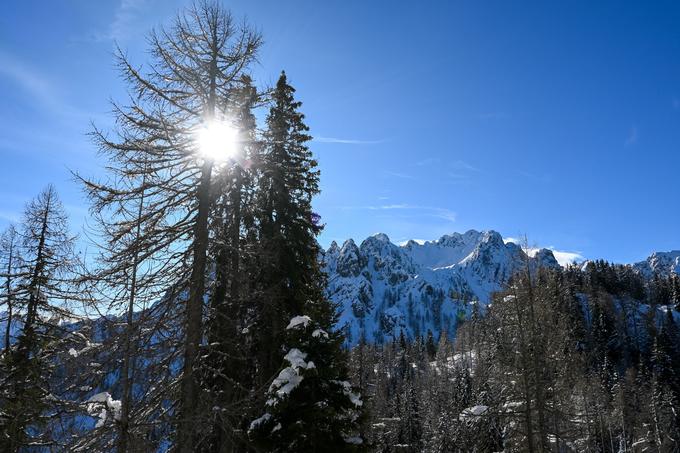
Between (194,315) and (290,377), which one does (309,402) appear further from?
(194,315)

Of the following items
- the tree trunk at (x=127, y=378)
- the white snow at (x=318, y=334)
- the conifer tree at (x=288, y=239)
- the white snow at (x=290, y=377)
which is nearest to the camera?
the tree trunk at (x=127, y=378)

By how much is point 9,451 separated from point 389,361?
10196 centimetres

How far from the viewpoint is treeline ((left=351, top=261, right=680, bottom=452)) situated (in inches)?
658

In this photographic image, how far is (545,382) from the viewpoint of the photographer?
52.7 feet

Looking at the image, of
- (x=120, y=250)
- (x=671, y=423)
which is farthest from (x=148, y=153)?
(x=671, y=423)

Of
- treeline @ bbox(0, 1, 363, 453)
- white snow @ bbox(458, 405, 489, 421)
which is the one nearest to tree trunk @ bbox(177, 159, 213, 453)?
treeline @ bbox(0, 1, 363, 453)

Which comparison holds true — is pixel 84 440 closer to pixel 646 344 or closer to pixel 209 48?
pixel 209 48

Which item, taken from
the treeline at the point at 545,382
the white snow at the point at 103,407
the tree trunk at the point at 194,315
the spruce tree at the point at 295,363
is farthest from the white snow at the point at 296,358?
the white snow at the point at 103,407

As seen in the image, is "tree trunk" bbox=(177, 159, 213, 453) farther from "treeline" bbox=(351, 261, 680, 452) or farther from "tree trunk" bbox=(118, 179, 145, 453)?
"treeline" bbox=(351, 261, 680, 452)

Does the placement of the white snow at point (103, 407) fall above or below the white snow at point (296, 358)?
below

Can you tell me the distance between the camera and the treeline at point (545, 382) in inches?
658

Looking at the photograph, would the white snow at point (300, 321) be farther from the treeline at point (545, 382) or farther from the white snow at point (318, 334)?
the treeline at point (545, 382)

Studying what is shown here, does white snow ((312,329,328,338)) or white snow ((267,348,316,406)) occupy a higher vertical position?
white snow ((312,329,328,338))

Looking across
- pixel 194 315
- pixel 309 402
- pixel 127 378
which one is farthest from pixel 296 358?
pixel 127 378
